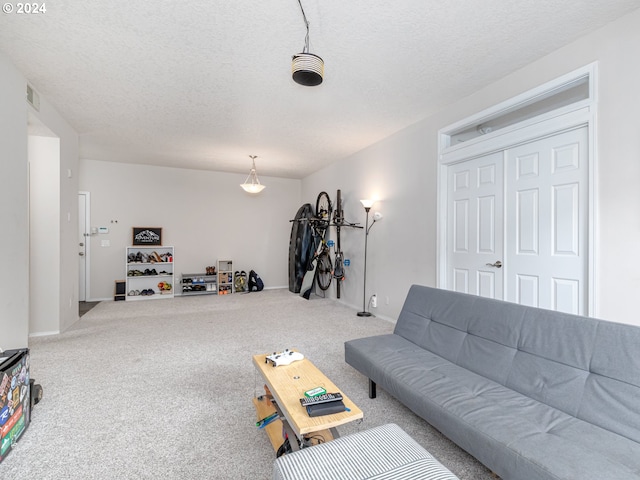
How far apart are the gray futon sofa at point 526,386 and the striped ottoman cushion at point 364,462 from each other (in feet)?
1.26

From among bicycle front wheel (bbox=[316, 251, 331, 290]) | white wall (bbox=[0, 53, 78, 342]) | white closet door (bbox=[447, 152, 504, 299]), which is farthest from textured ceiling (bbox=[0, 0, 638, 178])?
bicycle front wheel (bbox=[316, 251, 331, 290])

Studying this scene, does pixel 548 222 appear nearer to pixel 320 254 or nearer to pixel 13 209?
pixel 320 254

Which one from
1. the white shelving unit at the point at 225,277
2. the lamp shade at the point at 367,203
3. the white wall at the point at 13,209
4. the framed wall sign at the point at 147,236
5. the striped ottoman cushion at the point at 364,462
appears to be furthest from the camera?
the white shelving unit at the point at 225,277

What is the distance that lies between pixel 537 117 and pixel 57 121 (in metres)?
5.35

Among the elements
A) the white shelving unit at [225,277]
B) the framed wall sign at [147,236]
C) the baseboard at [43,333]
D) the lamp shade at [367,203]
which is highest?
the lamp shade at [367,203]

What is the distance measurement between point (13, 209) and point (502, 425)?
398cm

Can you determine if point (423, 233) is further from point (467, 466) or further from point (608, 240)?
point (467, 466)

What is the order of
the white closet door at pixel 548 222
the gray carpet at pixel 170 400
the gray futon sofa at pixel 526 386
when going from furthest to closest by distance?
the white closet door at pixel 548 222 → the gray carpet at pixel 170 400 → the gray futon sofa at pixel 526 386

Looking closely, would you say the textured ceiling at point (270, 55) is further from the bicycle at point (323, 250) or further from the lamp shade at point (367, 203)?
the bicycle at point (323, 250)

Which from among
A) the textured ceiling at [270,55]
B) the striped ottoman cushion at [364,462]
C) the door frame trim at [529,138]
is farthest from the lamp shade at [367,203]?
the striped ottoman cushion at [364,462]

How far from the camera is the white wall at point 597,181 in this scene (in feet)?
7.07

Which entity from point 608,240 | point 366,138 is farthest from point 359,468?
point 366,138

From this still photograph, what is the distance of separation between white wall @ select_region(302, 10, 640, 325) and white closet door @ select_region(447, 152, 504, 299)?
259 millimetres

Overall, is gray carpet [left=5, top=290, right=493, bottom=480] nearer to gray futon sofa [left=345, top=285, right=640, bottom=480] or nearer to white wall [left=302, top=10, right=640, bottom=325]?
gray futon sofa [left=345, top=285, right=640, bottom=480]
